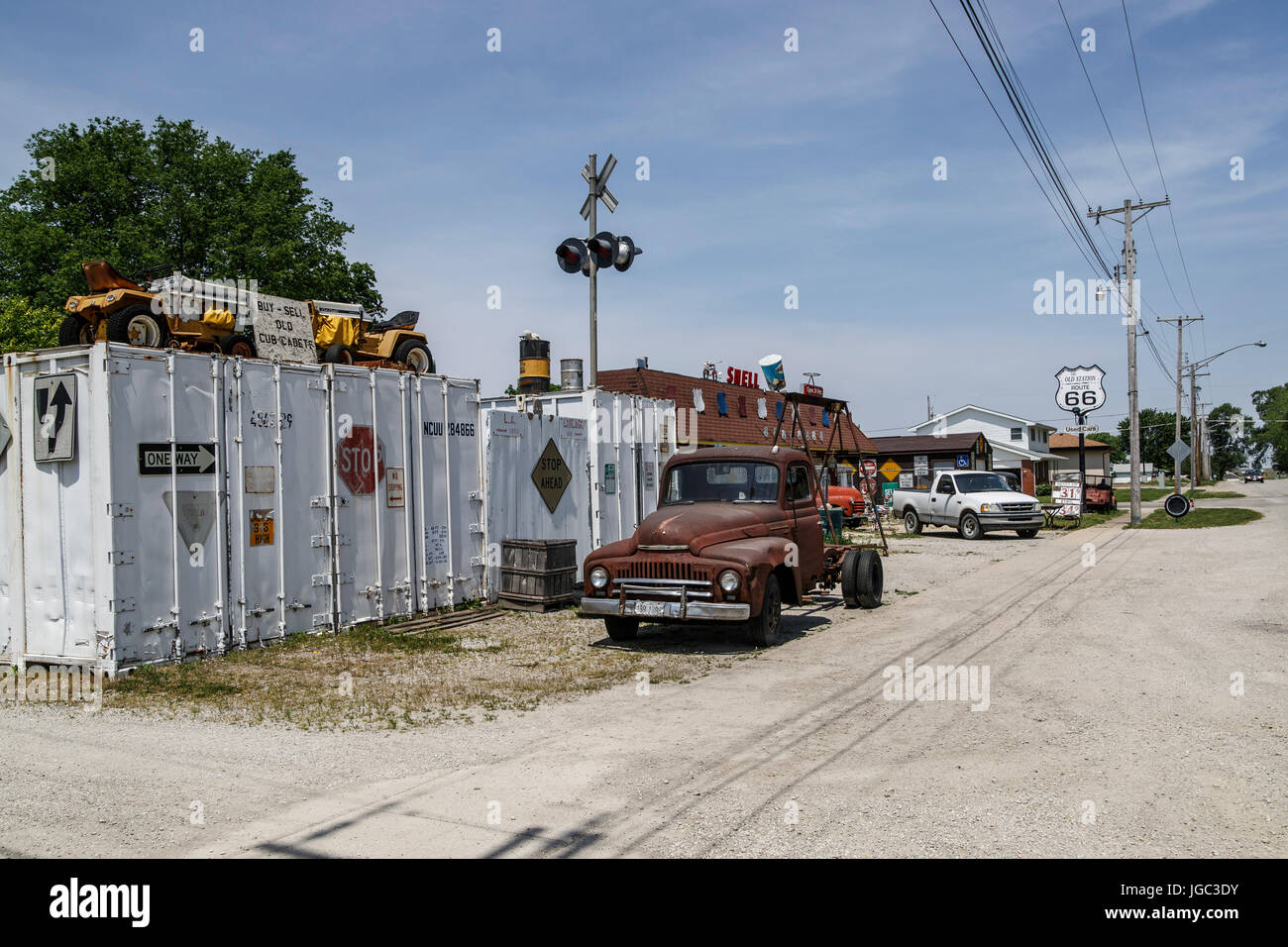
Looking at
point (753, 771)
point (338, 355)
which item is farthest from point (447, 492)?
point (753, 771)

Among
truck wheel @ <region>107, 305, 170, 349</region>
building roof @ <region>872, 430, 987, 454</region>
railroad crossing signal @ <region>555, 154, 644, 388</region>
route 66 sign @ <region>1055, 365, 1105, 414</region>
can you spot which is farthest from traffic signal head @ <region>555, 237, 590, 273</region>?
building roof @ <region>872, 430, 987, 454</region>

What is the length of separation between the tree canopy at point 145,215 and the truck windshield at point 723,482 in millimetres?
29685

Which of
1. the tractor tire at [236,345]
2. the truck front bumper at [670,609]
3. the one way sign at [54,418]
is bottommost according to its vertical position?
the truck front bumper at [670,609]

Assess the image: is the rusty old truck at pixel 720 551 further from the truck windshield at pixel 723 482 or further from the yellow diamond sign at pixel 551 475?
the yellow diamond sign at pixel 551 475

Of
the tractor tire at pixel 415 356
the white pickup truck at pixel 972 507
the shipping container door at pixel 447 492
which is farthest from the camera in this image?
the white pickup truck at pixel 972 507

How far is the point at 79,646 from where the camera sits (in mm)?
9102

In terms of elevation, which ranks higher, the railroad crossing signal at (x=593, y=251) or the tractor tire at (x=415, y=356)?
the railroad crossing signal at (x=593, y=251)

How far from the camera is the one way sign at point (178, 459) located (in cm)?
932

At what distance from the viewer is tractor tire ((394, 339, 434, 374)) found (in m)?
15.2

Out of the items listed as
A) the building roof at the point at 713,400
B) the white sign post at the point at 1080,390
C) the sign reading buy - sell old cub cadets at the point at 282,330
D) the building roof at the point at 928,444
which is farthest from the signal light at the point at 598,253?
the building roof at the point at 928,444

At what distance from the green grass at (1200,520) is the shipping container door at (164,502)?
28.4 meters

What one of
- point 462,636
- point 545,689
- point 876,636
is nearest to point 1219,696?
point 876,636

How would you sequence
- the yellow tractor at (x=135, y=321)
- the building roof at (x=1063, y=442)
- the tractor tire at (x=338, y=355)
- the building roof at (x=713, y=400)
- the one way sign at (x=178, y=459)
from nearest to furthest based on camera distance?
the one way sign at (x=178, y=459), the yellow tractor at (x=135, y=321), the tractor tire at (x=338, y=355), the building roof at (x=713, y=400), the building roof at (x=1063, y=442)

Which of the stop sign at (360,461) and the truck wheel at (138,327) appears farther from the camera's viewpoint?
the stop sign at (360,461)
